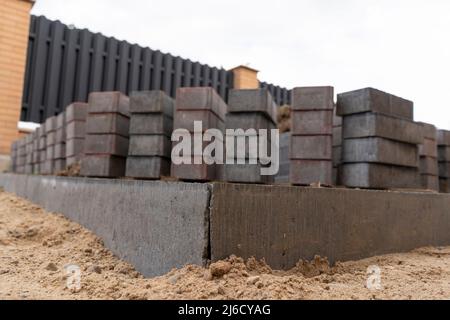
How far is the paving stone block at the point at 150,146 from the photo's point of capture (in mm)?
3701

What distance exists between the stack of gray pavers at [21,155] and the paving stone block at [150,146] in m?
5.00

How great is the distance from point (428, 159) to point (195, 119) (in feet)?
12.4

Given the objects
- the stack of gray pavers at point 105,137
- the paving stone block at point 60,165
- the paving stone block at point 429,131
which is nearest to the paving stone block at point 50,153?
the paving stone block at point 60,165

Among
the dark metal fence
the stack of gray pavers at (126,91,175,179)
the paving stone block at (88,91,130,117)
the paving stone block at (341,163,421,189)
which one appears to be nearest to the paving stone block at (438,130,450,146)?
the paving stone block at (341,163,421,189)

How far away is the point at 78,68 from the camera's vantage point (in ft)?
32.4

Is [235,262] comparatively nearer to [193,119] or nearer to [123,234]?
[123,234]

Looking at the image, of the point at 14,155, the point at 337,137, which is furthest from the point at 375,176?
the point at 14,155

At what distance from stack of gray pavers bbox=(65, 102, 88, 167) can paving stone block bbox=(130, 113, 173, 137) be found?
4.31ft

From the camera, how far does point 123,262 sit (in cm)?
231

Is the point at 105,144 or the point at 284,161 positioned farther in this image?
the point at 284,161

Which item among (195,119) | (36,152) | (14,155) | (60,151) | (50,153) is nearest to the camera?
(195,119)

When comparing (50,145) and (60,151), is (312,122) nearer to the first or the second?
(60,151)

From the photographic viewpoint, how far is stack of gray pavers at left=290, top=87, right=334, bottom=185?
3.23 meters

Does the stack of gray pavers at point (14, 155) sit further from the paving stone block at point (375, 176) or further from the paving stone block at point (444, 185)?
the paving stone block at point (444, 185)
